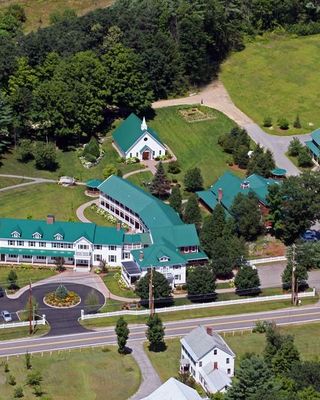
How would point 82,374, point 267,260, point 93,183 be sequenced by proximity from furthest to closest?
1. point 93,183
2. point 267,260
3. point 82,374

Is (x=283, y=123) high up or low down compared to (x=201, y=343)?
up

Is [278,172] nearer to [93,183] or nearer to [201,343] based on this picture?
[93,183]

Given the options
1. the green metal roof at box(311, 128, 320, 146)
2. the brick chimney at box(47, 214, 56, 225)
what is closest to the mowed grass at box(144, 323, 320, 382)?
the brick chimney at box(47, 214, 56, 225)

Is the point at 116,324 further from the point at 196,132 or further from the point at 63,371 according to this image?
the point at 196,132

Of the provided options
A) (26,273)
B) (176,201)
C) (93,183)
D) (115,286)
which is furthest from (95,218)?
(115,286)

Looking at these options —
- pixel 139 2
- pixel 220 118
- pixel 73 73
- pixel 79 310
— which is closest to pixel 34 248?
pixel 79 310

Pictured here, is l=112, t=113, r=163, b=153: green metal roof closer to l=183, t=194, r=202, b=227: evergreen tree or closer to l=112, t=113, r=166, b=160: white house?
l=112, t=113, r=166, b=160: white house

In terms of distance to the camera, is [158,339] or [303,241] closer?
[158,339]
